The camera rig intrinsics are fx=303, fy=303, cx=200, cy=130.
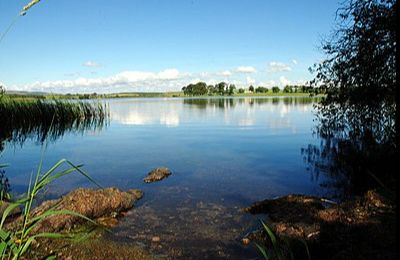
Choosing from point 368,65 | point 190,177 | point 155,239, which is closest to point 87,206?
point 155,239

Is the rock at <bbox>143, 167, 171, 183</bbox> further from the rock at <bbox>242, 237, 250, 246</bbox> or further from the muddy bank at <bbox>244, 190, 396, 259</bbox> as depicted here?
the rock at <bbox>242, 237, 250, 246</bbox>

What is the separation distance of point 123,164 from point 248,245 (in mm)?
7973

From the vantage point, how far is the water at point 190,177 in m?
5.73

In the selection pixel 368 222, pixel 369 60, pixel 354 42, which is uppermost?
pixel 354 42

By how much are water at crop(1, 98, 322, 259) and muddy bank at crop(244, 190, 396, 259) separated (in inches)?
27.0

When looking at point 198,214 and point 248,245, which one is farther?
point 198,214

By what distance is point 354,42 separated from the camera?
41.7 feet

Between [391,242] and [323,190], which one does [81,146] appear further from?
[391,242]

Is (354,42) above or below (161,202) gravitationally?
above

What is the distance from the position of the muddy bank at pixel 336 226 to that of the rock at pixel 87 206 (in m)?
2.94

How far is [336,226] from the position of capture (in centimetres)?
Result: 493

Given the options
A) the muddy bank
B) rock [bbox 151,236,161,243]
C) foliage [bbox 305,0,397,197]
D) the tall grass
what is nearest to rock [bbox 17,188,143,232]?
rock [bbox 151,236,161,243]

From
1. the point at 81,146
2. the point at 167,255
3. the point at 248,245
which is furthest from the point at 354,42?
the point at 81,146

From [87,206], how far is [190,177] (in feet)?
13.7
